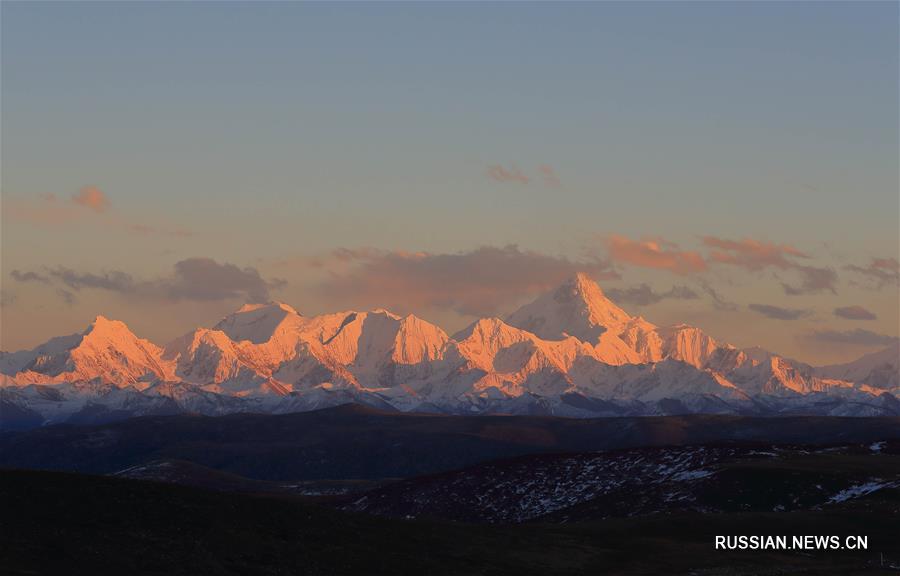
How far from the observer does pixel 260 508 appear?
4774 inches

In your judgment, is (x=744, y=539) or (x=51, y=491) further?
(x=744, y=539)

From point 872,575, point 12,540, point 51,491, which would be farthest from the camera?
point 51,491

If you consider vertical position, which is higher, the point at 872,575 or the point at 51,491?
the point at 51,491

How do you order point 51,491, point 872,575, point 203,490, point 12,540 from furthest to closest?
point 203,490, point 51,491, point 872,575, point 12,540

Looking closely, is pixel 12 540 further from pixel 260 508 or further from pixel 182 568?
pixel 260 508

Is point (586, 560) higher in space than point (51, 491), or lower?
lower

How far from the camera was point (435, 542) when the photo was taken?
12094 centimetres

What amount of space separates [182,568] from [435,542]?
2710cm

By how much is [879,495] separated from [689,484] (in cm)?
3504

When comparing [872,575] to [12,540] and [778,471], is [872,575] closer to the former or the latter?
[12,540]

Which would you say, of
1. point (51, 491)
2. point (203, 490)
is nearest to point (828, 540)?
point (203, 490)

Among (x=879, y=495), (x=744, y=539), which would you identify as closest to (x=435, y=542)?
(x=744, y=539)

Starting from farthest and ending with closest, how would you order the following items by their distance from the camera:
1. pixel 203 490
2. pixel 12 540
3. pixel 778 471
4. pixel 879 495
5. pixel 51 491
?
1. pixel 778 471
2. pixel 879 495
3. pixel 203 490
4. pixel 51 491
5. pixel 12 540

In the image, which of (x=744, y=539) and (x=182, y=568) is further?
(x=744, y=539)
